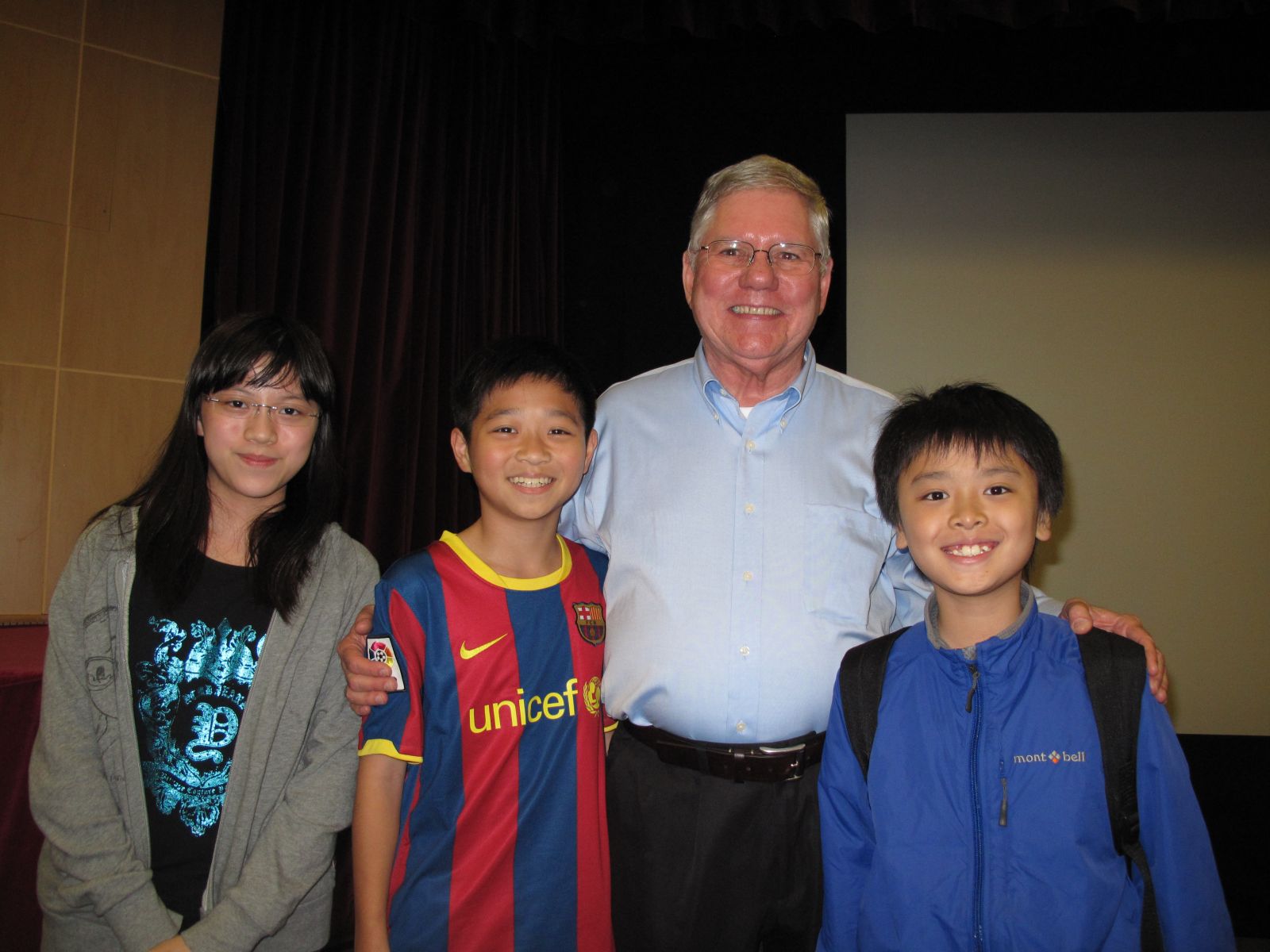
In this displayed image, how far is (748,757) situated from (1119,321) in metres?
3.49

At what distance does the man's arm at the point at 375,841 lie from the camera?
1.31m

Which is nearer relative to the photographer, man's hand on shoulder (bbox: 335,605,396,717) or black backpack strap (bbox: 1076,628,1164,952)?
black backpack strap (bbox: 1076,628,1164,952)

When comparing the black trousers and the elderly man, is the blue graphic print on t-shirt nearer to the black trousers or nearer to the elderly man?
the elderly man

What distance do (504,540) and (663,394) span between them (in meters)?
0.49

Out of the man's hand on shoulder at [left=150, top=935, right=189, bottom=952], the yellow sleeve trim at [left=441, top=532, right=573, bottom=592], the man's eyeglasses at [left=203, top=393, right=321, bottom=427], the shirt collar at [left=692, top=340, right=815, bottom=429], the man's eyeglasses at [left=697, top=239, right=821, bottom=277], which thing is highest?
Answer: the man's eyeglasses at [left=697, top=239, right=821, bottom=277]

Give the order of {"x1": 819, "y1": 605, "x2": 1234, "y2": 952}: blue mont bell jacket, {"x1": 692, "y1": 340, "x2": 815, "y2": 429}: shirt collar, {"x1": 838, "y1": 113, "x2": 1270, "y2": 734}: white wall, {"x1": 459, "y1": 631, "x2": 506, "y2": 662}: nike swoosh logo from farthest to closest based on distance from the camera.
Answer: {"x1": 838, "y1": 113, "x2": 1270, "y2": 734}: white wall < {"x1": 692, "y1": 340, "x2": 815, "y2": 429}: shirt collar < {"x1": 459, "y1": 631, "x2": 506, "y2": 662}: nike swoosh logo < {"x1": 819, "y1": 605, "x2": 1234, "y2": 952}: blue mont bell jacket

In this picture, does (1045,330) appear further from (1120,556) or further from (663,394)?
(663,394)

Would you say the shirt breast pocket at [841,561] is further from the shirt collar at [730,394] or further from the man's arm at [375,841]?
the man's arm at [375,841]

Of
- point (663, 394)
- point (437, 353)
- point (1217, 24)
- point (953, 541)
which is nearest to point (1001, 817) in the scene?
point (953, 541)

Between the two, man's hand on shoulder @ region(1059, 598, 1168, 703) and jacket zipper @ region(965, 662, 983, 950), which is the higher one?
man's hand on shoulder @ region(1059, 598, 1168, 703)

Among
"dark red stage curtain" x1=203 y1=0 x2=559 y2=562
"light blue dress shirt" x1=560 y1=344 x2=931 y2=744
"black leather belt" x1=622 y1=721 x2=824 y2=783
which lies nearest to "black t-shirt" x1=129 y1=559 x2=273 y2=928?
"light blue dress shirt" x1=560 y1=344 x2=931 y2=744

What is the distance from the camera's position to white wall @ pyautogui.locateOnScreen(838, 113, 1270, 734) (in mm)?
3828

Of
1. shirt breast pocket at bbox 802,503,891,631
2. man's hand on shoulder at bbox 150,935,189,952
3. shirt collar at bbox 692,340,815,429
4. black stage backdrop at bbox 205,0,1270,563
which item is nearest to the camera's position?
man's hand on shoulder at bbox 150,935,189,952

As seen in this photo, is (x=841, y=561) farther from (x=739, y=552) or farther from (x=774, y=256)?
(x=774, y=256)
